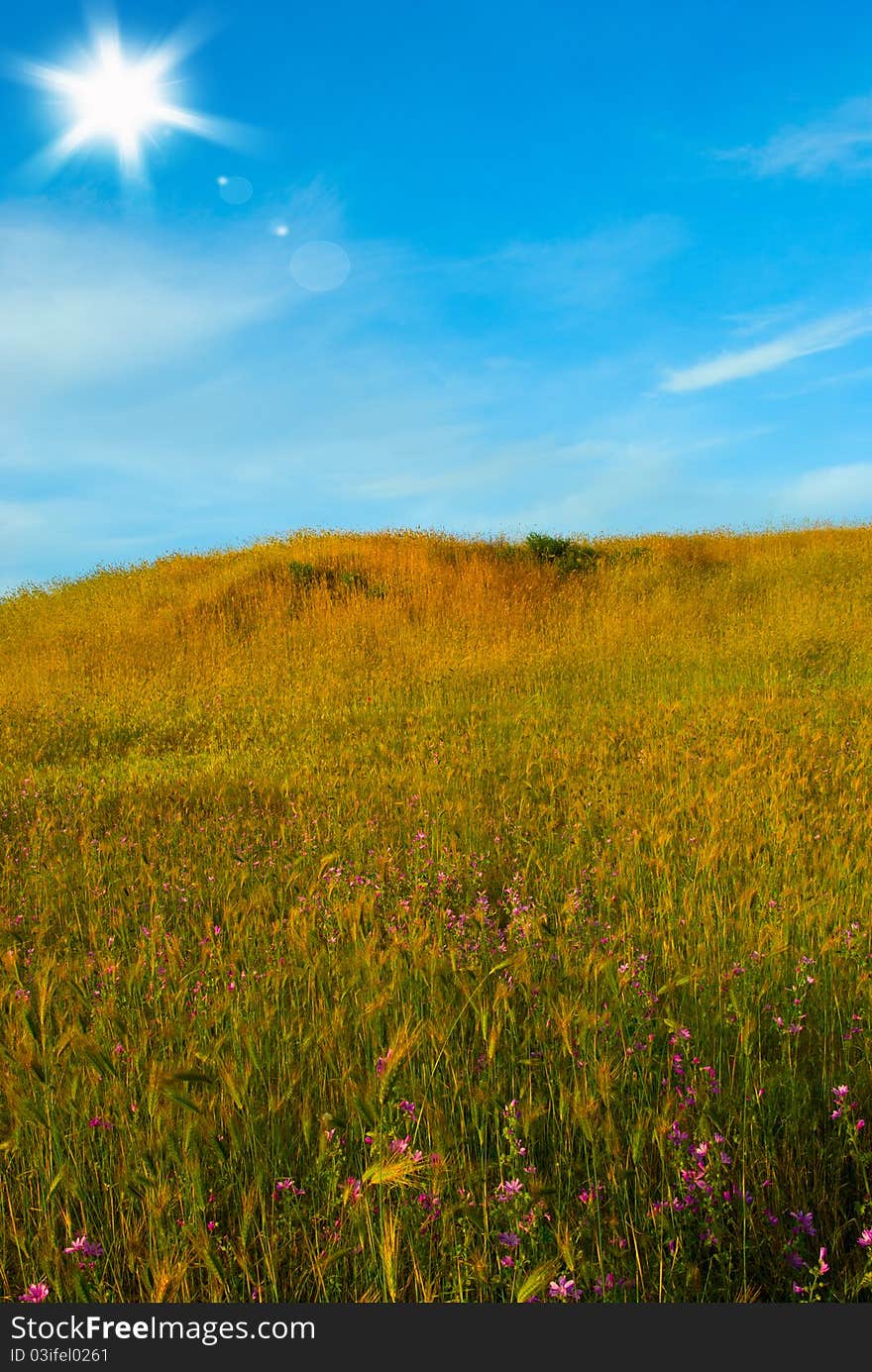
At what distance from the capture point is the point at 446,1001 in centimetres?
306

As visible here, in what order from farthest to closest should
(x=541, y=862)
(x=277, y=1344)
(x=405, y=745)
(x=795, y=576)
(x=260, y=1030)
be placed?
(x=795, y=576), (x=405, y=745), (x=541, y=862), (x=260, y=1030), (x=277, y=1344)

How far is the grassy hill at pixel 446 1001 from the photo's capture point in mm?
2041

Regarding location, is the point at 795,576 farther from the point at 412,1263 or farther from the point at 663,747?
the point at 412,1263

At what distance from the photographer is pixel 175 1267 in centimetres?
193

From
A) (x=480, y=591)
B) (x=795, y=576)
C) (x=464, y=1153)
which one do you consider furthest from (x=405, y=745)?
(x=795, y=576)

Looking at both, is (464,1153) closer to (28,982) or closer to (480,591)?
(28,982)

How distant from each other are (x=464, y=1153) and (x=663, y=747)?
18.8ft

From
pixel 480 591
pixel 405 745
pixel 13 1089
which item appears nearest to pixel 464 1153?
pixel 13 1089

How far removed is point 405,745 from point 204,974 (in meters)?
5.19

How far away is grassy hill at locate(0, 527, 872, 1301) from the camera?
2041mm

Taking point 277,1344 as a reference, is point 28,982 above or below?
above

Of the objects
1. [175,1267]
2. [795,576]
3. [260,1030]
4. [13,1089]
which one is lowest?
[175,1267]

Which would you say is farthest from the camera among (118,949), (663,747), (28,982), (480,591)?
(480,591)

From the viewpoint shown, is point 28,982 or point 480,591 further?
point 480,591
